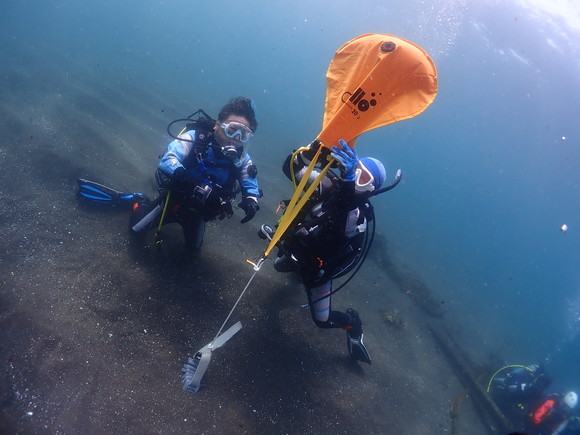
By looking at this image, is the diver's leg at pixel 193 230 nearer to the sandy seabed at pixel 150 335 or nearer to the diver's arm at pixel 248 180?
the sandy seabed at pixel 150 335

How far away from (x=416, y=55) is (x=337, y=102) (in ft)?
2.92

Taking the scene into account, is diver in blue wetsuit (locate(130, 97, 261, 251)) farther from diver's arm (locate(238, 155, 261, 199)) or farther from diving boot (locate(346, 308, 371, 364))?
diving boot (locate(346, 308, 371, 364))

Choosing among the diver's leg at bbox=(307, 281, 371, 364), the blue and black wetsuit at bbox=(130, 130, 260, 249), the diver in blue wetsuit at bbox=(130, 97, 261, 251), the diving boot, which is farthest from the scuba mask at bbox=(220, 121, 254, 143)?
the diving boot

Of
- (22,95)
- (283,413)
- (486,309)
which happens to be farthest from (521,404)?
(22,95)

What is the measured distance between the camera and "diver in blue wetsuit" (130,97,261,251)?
5039 mm

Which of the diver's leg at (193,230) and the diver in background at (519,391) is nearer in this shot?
the diver's leg at (193,230)

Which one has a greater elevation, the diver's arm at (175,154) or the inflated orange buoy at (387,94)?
the inflated orange buoy at (387,94)

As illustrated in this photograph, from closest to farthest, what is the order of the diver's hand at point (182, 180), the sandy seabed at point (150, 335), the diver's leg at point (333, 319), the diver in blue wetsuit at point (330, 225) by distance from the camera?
the sandy seabed at point (150, 335), the diver in blue wetsuit at point (330, 225), the diver's hand at point (182, 180), the diver's leg at point (333, 319)

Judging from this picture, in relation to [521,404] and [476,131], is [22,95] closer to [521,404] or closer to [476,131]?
[521,404]

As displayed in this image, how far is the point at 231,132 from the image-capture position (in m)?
5.30

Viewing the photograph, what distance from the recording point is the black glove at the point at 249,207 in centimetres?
555

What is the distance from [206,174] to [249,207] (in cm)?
95

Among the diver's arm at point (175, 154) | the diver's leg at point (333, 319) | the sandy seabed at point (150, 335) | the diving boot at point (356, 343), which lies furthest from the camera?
the diving boot at point (356, 343)

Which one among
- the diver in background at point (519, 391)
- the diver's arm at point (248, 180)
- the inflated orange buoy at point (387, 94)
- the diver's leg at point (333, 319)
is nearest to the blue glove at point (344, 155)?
the inflated orange buoy at point (387, 94)
